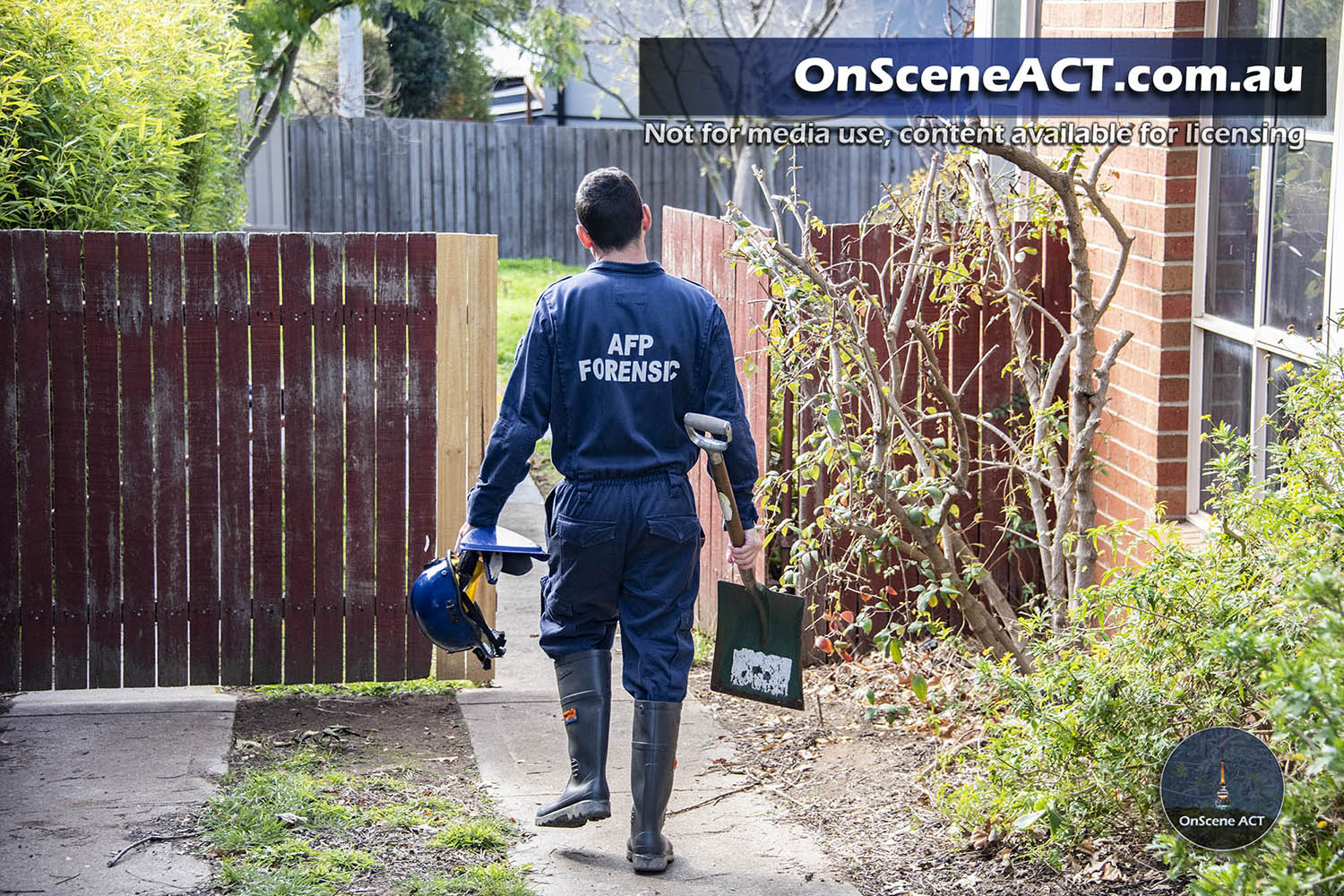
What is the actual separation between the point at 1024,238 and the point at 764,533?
194cm

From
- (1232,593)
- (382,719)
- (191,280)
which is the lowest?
(382,719)

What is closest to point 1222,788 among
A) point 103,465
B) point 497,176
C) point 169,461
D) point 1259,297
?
point 1259,297

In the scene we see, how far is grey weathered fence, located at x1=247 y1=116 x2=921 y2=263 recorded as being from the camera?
21.2 meters

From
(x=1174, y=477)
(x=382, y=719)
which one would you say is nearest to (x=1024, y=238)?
(x=1174, y=477)

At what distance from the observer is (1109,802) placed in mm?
3828

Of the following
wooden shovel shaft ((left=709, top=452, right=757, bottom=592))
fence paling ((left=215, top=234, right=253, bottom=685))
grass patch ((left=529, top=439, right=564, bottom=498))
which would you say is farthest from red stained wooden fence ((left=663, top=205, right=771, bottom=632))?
grass patch ((left=529, top=439, right=564, bottom=498))

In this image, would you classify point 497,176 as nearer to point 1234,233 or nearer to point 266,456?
point 266,456

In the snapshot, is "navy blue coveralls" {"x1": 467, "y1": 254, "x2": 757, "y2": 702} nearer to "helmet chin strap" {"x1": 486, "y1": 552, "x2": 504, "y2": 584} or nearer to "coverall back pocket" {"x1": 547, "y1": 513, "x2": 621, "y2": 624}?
"coverall back pocket" {"x1": 547, "y1": 513, "x2": 621, "y2": 624}

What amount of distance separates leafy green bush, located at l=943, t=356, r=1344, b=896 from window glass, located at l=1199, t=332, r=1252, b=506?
119 centimetres

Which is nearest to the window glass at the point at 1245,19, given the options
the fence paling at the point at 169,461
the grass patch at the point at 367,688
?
the grass patch at the point at 367,688

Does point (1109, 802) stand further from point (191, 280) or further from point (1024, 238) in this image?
point (191, 280)

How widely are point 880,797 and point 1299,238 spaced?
2.42m

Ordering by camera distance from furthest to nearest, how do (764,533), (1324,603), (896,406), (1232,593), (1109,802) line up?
(764,533) → (896,406) → (1109,802) → (1232,593) → (1324,603)

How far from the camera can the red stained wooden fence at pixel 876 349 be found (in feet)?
20.4
